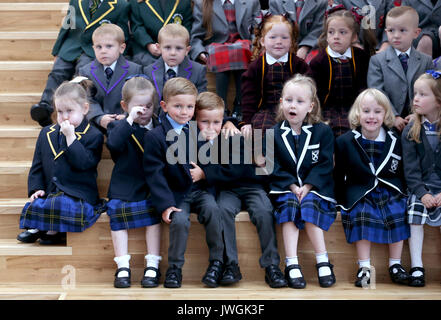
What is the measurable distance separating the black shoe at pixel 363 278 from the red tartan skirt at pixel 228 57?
1.37m

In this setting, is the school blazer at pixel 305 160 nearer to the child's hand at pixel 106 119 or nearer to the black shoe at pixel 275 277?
the black shoe at pixel 275 277

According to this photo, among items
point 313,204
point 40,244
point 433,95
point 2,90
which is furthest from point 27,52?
point 433,95

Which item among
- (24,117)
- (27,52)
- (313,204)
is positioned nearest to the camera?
(313,204)

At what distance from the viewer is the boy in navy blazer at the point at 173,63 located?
→ 10.7 ft

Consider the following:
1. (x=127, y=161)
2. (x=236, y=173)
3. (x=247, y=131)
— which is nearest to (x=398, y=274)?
(x=236, y=173)

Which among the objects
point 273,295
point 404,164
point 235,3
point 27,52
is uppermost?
point 235,3

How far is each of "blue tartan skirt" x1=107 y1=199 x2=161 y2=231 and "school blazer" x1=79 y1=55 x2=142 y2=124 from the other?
2.05 ft

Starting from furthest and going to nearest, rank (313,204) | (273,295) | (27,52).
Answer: (27,52)
(313,204)
(273,295)

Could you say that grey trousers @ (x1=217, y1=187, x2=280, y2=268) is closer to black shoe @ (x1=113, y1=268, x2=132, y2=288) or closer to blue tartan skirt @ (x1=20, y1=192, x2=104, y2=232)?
black shoe @ (x1=113, y1=268, x2=132, y2=288)

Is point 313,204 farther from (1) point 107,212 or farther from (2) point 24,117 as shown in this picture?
(2) point 24,117

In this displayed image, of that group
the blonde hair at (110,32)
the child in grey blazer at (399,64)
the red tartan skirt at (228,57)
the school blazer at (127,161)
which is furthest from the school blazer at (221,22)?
the school blazer at (127,161)

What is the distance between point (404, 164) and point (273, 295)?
0.86 metres

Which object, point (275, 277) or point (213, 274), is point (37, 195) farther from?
point (275, 277)

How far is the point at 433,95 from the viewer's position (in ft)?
9.46
